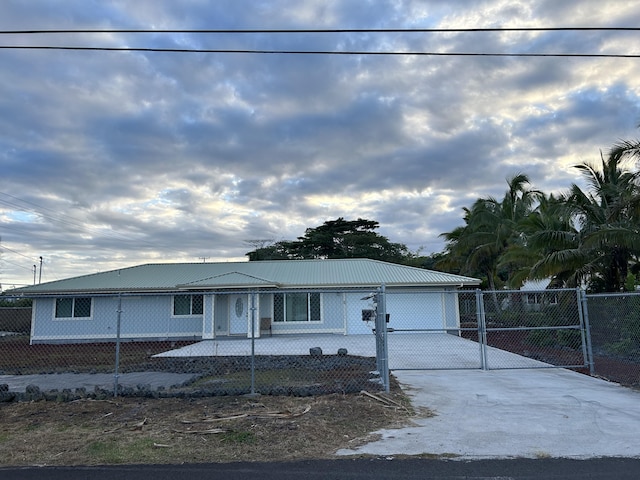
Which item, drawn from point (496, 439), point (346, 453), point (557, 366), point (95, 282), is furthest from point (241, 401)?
point (95, 282)

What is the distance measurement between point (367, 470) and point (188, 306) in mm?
18508

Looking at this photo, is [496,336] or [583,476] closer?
[583,476]

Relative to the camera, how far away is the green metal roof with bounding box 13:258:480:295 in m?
21.6

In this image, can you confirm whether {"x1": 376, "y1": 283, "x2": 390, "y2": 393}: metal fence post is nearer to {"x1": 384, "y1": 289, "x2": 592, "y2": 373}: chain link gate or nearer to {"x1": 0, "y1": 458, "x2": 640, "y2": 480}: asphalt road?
{"x1": 384, "y1": 289, "x2": 592, "y2": 373}: chain link gate

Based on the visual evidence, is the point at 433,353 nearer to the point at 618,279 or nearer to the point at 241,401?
the point at 618,279

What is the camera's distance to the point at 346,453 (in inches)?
213

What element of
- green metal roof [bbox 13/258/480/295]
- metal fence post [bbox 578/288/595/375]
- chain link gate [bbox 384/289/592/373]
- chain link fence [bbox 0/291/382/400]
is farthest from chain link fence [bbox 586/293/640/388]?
green metal roof [bbox 13/258/480/295]

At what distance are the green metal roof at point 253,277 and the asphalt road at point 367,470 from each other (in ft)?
51.0

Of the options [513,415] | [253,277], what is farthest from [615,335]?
[253,277]

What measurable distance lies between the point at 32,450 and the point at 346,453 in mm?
3695

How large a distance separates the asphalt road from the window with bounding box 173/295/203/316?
1733 cm

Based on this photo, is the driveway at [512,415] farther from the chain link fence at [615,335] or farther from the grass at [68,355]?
the grass at [68,355]

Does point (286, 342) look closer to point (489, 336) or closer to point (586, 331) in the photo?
point (489, 336)

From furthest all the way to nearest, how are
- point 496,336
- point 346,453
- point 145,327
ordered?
point 145,327
point 496,336
point 346,453
